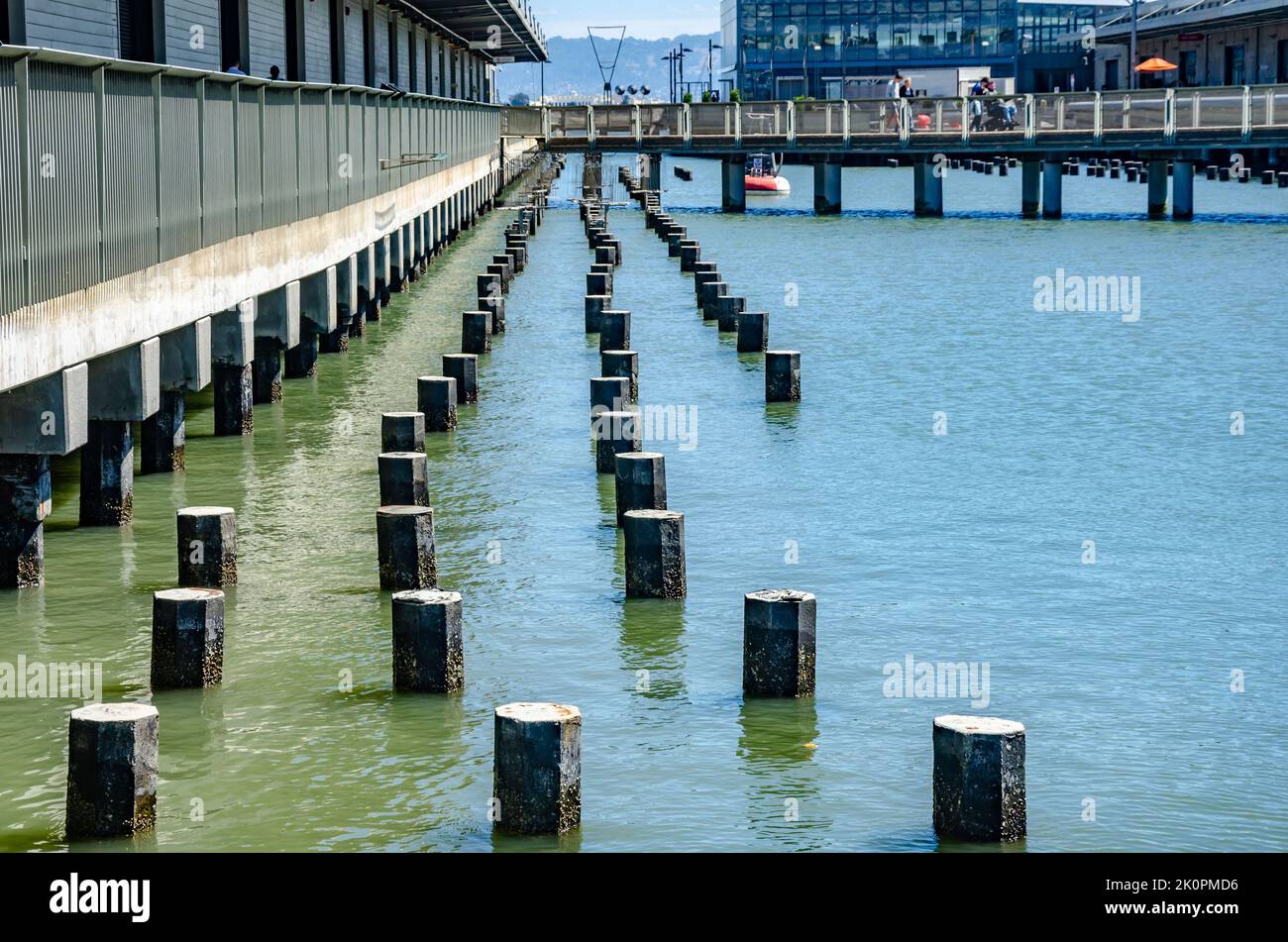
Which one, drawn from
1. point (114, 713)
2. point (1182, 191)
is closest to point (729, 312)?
point (114, 713)

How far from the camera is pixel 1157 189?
60719 mm

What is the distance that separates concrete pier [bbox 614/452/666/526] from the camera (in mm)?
15891

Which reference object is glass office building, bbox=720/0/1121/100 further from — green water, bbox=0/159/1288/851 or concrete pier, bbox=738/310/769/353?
green water, bbox=0/159/1288/851

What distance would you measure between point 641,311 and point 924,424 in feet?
44.0

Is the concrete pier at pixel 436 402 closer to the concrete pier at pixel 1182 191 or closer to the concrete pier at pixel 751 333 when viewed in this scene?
the concrete pier at pixel 751 333

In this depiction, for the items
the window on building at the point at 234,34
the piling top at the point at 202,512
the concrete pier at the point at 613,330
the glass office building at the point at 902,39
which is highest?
the glass office building at the point at 902,39

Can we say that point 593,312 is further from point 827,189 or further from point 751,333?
point 827,189

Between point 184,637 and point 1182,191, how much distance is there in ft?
170

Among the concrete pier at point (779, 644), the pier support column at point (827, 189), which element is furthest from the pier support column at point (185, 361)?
the pier support column at point (827, 189)

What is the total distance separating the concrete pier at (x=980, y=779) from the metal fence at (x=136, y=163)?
605cm

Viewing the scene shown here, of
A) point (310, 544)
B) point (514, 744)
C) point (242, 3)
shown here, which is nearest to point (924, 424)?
point (310, 544)

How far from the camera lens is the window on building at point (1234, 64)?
103375mm
